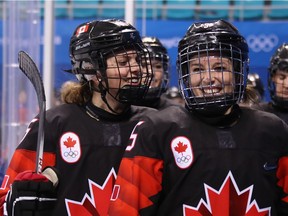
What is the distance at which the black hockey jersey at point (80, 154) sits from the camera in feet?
6.40

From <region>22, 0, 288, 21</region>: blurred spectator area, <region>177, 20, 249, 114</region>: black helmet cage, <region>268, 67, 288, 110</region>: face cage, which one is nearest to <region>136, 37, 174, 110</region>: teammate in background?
<region>268, 67, 288, 110</region>: face cage

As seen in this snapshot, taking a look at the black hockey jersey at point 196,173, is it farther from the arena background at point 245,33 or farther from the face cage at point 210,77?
the arena background at point 245,33

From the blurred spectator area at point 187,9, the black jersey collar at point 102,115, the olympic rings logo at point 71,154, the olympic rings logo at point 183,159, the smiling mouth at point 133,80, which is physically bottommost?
the olympic rings logo at point 71,154

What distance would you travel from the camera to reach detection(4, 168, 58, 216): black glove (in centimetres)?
184

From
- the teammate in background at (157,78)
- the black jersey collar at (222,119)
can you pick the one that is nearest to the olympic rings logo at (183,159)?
the black jersey collar at (222,119)

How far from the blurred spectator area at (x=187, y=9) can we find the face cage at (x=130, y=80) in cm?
487

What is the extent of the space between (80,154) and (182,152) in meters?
0.38

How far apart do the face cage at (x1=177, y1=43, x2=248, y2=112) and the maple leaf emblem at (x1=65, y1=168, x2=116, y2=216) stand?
358mm

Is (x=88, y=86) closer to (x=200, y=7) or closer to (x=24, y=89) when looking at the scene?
(x=24, y=89)

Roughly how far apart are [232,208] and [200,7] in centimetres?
558

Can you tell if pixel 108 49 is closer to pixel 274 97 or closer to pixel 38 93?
pixel 38 93

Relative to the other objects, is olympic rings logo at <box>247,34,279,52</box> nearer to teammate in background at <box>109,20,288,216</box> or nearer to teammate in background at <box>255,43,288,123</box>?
teammate in background at <box>255,43,288,123</box>

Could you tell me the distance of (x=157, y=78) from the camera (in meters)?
2.96

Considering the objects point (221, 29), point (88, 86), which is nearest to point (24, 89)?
point (88, 86)
